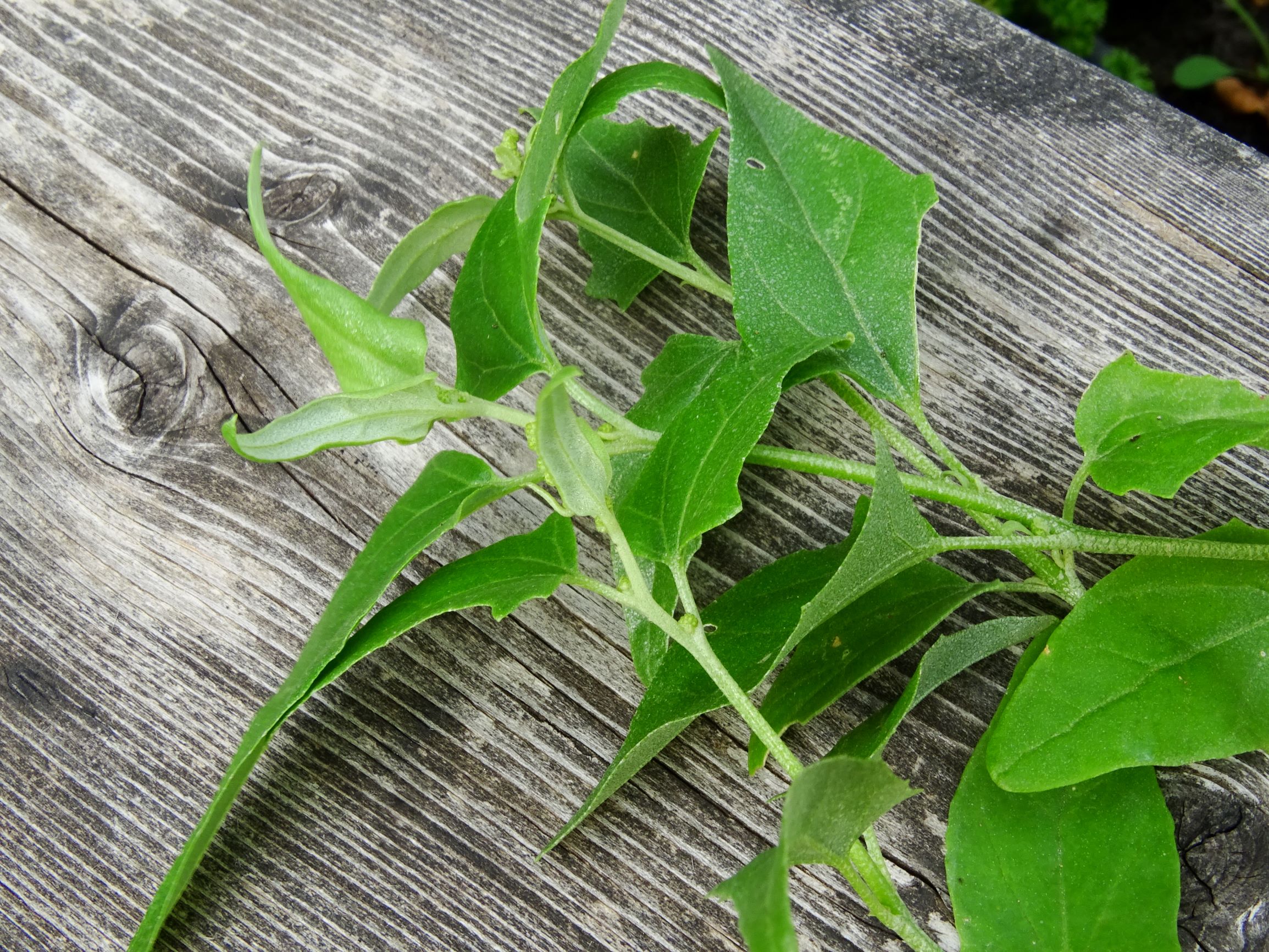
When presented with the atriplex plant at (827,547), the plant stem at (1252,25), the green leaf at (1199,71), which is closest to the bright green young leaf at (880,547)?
the atriplex plant at (827,547)

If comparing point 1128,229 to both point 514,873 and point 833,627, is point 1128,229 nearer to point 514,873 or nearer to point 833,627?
point 833,627

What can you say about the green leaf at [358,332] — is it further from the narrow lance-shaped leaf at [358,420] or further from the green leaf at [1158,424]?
the green leaf at [1158,424]

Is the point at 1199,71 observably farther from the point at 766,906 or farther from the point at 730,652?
the point at 766,906

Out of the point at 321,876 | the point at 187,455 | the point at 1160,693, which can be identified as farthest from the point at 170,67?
the point at 1160,693

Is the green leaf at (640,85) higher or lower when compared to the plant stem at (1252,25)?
lower

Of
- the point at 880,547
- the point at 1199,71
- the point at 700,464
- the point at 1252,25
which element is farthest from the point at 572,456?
the point at 1252,25
